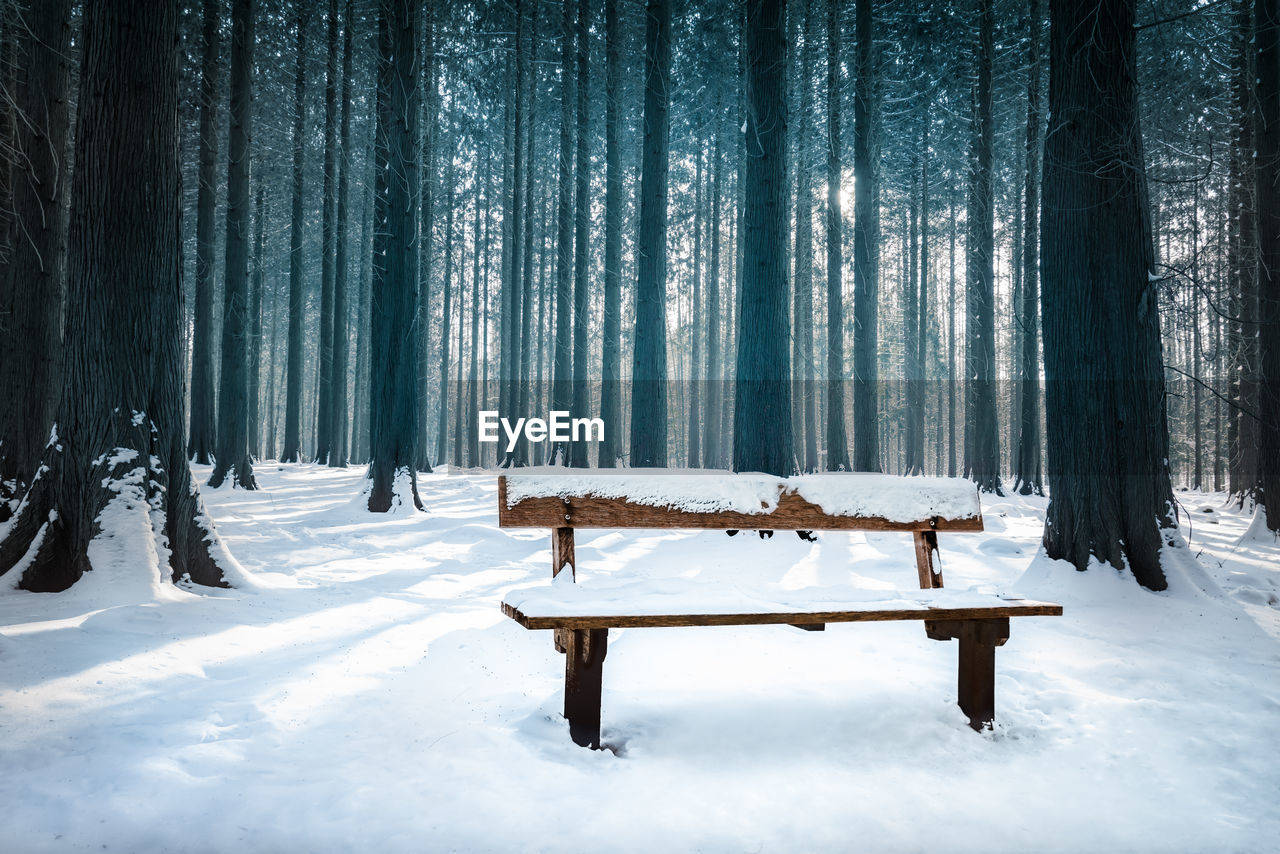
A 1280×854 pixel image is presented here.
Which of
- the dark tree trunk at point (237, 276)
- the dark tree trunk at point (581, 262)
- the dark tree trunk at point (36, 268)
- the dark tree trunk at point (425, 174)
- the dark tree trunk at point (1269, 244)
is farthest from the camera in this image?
the dark tree trunk at point (581, 262)

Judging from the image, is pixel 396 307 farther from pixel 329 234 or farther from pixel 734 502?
pixel 329 234

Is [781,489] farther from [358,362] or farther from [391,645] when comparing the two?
[358,362]

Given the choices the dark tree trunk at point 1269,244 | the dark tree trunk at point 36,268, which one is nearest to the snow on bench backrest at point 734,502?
the dark tree trunk at point 36,268

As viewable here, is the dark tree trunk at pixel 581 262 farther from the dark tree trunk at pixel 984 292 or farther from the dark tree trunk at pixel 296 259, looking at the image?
the dark tree trunk at pixel 984 292

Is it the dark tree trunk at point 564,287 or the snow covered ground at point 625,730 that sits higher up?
the dark tree trunk at point 564,287

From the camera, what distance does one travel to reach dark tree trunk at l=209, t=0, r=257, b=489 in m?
11.5

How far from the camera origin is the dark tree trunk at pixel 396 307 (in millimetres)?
9945

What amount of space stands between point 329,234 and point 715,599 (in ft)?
59.8

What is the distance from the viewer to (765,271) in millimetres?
8023

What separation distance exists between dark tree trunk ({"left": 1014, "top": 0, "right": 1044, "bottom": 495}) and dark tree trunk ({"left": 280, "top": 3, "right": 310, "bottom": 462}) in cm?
1406

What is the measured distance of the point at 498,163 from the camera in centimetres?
2575

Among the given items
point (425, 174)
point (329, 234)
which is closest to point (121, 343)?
point (425, 174)

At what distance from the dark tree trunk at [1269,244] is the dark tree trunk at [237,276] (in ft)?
45.7

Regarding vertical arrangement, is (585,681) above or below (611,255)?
below
